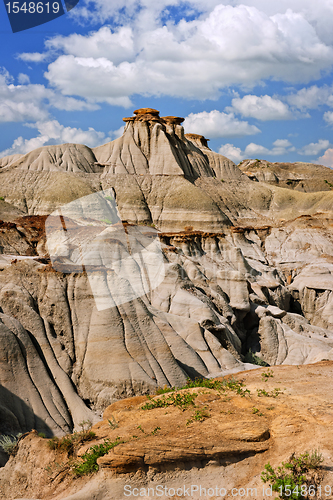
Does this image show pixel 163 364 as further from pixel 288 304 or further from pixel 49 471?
pixel 288 304

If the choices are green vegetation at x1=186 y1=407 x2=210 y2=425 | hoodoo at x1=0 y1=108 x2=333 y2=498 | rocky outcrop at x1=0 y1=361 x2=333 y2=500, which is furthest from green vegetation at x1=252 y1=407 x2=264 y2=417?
hoodoo at x1=0 y1=108 x2=333 y2=498

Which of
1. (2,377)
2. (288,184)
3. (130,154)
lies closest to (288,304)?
(2,377)

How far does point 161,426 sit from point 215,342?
1014 centimetres

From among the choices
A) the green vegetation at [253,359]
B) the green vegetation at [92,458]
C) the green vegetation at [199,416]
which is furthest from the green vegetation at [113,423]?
the green vegetation at [253,359]

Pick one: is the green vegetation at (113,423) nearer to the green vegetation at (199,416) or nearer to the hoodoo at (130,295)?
the green vegetation at (199,416)

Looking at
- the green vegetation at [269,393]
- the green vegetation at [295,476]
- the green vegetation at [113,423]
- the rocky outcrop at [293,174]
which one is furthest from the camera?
the rocky outcrop at [293,174]

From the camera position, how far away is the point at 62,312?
1367 centimetres

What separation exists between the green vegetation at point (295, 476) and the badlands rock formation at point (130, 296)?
648 cm

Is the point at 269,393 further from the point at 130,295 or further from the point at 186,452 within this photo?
the point at 130,295

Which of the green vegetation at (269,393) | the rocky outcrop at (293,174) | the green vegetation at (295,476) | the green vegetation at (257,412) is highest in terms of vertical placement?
the rocky outcrop at (293,174)

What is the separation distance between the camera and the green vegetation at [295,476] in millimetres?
5605

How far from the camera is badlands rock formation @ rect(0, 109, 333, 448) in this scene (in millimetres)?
11961

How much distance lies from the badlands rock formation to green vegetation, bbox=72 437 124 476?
3926 millimetres

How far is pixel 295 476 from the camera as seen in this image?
5.78 metres
